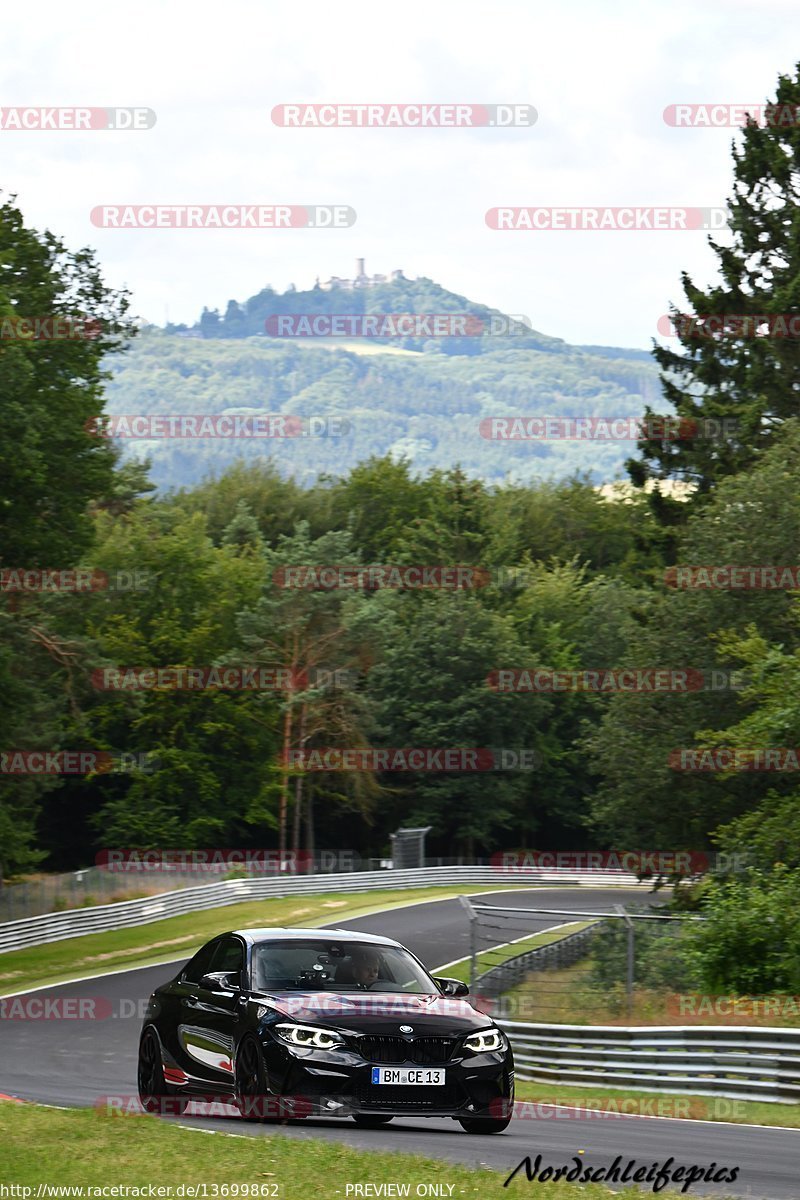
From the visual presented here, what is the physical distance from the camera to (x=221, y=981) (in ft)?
41.3

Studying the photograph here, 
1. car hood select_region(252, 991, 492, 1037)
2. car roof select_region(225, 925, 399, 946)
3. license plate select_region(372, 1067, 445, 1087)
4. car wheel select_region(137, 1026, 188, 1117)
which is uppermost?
car roof select_region(225, 925, 399, 946)

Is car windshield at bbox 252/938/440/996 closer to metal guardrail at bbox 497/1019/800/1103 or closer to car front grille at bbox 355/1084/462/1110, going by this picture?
car front grille at bbox 355/1084/462/1110

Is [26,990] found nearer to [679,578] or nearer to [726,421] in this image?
[679,578]

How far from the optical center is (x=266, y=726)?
250 ft

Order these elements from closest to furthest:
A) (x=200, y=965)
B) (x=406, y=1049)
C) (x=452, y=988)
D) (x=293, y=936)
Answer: (x=406, y=1049) → (x=452, y=988) → (x=293, y=936) → (x=200, y=965)

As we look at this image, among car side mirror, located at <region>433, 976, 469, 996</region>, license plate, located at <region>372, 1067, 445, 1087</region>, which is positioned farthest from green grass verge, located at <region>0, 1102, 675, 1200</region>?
car side mirror, located at <region>433, 976, 469, 996</region>

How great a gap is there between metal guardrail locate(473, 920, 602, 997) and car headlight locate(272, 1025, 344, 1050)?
1122cm

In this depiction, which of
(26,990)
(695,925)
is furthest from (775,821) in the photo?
(26,990)

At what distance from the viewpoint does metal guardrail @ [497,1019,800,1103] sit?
15.5 meters

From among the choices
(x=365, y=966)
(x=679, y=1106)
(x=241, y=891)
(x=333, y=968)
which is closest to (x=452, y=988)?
(x=365, y=966)

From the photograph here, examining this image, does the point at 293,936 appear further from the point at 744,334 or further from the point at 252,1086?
the point at 744,334

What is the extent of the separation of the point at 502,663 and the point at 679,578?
122 ft

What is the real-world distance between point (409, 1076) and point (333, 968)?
51.4 inches

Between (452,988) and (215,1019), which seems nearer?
(215,1019)
